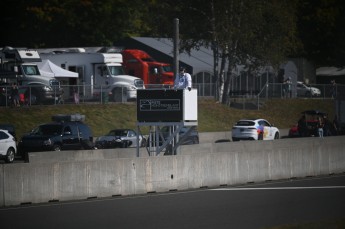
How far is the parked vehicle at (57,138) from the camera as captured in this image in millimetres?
39406

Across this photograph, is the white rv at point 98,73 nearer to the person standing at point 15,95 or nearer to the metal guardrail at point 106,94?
the metal guardrail at point 106,94

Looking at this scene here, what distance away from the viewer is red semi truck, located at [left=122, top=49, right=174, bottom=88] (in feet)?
202

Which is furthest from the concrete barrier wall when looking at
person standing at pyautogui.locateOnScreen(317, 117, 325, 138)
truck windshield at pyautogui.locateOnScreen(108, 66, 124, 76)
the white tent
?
truck windshield at pyautogui.locateOnScreen(108, 66, 124, 76)

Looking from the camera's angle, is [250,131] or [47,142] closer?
[47,142]

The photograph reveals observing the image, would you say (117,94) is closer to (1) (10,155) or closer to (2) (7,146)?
(1) (10,155)

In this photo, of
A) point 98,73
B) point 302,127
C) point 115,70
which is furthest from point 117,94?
point 302,127

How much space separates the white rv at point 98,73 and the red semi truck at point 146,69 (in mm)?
3624

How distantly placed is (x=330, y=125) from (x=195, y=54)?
24767 millimetres

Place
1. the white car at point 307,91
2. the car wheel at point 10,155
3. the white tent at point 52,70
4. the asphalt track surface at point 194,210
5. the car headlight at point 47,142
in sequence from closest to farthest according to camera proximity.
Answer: the asphalt track surface at point 194,210, the car wheel at point 10,155, the car headlight at point 47,142, the white tent at point 52,70, the white car at point 307,91

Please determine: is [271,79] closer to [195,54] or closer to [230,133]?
[195,54]

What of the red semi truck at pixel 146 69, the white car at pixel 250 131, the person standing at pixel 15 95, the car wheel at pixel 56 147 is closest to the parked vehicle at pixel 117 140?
the car wheel at pixel 56 147

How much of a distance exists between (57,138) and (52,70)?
16.1 metres

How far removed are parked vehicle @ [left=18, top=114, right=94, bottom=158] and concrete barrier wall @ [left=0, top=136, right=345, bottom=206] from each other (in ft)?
41.7

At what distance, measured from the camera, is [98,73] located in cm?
5766
